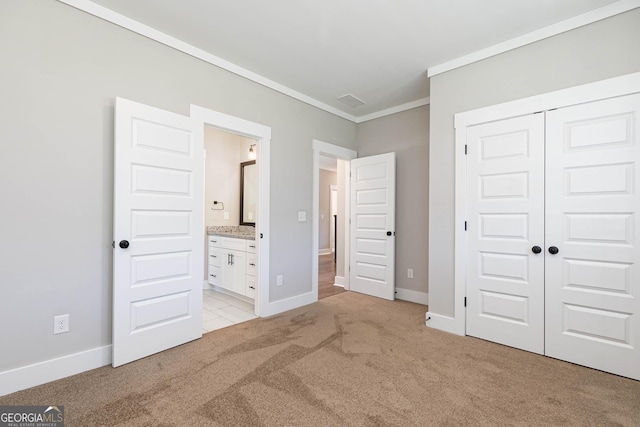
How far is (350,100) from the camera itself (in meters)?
4.07

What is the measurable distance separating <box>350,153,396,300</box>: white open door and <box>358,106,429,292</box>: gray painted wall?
0.17 m

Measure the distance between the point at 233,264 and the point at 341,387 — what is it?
2509 mm

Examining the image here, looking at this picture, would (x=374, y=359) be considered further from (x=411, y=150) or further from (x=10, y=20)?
(x=10, y=20)

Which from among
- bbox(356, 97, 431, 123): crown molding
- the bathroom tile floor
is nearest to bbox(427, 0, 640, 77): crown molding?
bbox(356, 97, 431, 123): crown molding

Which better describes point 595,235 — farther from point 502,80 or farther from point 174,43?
point 174,43

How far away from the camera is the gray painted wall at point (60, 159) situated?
1.95m

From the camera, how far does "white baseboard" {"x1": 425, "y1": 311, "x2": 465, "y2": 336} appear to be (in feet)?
9.71

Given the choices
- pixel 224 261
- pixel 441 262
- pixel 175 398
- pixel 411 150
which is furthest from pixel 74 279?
pixel 411 150

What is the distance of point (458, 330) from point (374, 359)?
1.10 m

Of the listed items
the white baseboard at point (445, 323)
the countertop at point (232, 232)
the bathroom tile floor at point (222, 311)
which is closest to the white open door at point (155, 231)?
the bathroom tile floor at point (222, 311)

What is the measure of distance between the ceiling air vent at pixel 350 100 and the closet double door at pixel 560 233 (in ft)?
5.43

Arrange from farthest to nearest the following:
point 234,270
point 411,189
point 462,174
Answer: point 411,189 < point 234,270 < point 462,174

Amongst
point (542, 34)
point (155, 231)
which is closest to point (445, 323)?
point (542, 34)

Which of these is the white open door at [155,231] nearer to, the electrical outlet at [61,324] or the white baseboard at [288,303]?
the electrical outlet at [61,324]
